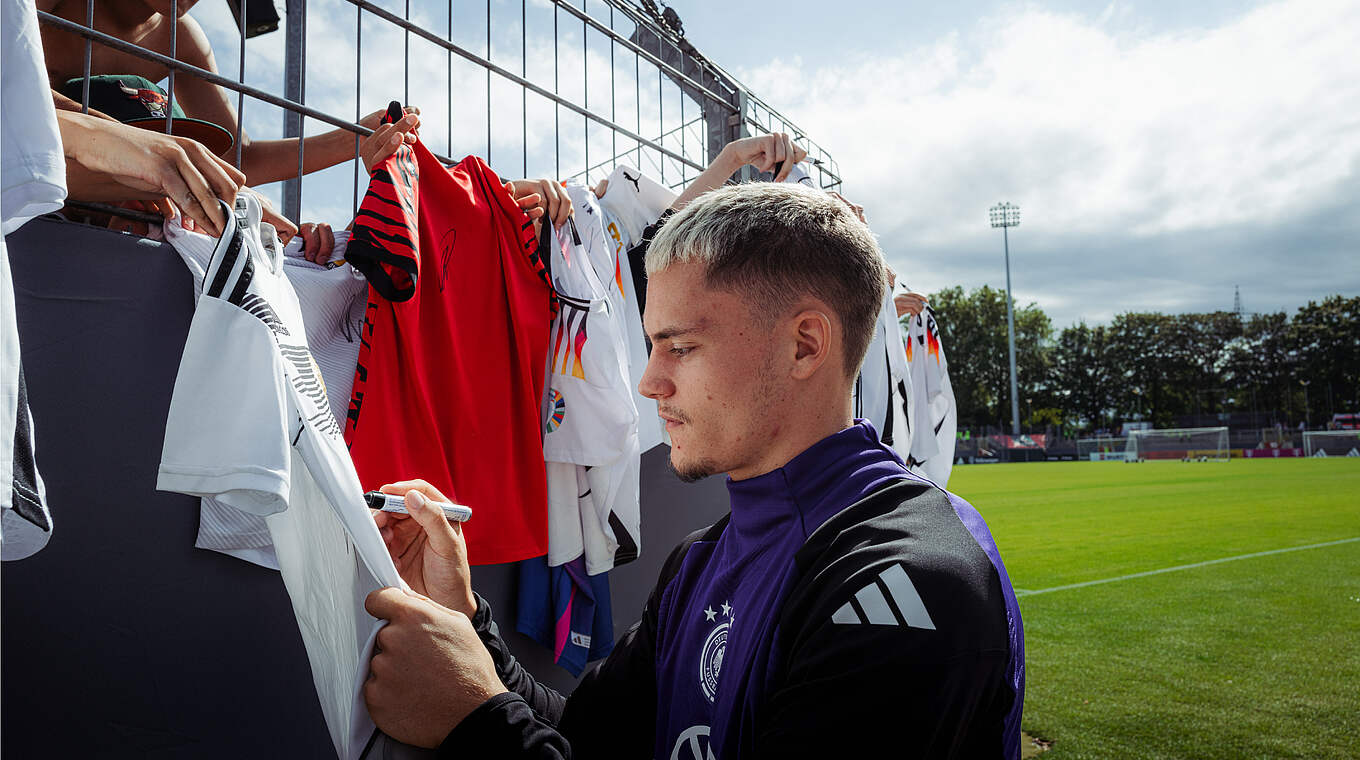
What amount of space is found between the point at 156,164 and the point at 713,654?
1.38m

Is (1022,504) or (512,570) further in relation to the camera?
(1022,504)

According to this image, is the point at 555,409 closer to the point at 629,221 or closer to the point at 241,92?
the point at 629,221

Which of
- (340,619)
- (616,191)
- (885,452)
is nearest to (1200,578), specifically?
(616,191)

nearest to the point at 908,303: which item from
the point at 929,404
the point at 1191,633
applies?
the point at 929,404

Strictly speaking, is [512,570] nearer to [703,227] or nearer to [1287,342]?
[703,227]

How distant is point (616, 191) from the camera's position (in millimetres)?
3230

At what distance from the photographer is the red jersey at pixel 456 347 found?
2117 millimetres

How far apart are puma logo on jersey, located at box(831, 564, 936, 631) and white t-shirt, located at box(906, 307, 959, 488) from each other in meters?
3.89

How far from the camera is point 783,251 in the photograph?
4.65 ft

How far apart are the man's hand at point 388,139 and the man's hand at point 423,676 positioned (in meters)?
1.41

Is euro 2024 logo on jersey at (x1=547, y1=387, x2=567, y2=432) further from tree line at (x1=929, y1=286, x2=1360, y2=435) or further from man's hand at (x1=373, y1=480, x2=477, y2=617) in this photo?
tree line at (x1=929, y1=286, x2=1360, y2=435)

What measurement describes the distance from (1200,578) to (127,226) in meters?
9.53

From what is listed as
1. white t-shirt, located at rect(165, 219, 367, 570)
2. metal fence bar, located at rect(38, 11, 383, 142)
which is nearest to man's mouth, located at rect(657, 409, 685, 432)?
white t-shirt, located at rect(165, 219, 367, 570)

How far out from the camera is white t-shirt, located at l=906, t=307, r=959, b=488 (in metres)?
4.96
